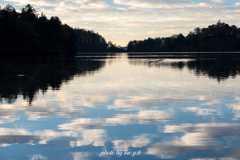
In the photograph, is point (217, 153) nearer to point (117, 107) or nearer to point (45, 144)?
point (45, 144)

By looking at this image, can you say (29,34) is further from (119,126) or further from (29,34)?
(119,126)

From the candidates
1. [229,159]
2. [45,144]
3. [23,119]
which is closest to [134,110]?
[23,119]

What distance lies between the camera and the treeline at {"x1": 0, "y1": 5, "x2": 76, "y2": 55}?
9544 centimetres

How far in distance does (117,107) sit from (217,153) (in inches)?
217

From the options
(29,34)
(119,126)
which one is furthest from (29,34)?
(119,126)

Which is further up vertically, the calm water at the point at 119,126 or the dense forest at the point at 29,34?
the dense forest at the point at 29,34

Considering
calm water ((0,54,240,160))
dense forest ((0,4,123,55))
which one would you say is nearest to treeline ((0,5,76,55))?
dense forest ((0,4,123,55))

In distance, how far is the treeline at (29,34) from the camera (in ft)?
313

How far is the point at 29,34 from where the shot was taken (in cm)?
10750

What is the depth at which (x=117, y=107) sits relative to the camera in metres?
11.6

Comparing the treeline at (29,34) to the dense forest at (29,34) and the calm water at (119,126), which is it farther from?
the calm water at (119,126)

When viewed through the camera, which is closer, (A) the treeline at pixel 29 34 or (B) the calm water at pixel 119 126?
(B) the calm water at pixel 119 126

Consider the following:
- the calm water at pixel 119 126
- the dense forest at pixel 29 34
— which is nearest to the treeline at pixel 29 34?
the dense forest at pixel 29 34

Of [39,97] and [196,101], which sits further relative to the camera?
[39,97]
